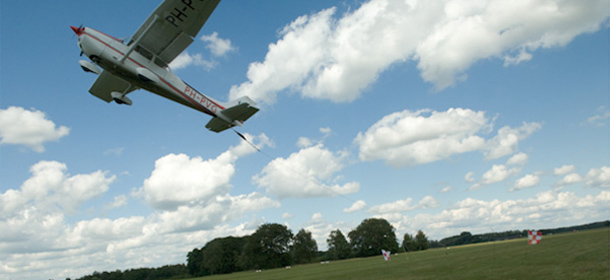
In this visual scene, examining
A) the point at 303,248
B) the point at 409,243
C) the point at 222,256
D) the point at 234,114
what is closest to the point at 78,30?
the point at 234,114

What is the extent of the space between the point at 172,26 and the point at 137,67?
8.19 feet

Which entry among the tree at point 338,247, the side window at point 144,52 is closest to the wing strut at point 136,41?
the side window at point 144,52

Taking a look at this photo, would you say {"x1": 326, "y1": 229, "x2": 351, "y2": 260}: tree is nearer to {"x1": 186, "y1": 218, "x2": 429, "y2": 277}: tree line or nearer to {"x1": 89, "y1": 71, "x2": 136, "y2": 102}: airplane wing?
{"x1": 186, "y1": 218, "x2": 429, "y2": 277}: tree line

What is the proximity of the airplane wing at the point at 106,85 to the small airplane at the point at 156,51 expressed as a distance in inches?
2.6

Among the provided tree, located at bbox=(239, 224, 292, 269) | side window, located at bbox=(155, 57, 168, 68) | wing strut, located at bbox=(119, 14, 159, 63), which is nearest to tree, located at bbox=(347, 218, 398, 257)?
tree, located at bbox=(239, 224, 292, 269)

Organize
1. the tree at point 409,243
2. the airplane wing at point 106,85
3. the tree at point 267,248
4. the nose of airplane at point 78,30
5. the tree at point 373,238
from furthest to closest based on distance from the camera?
the tree at point 409,243
the tree at point 373,238
the tree at point 267,248
the airplane wing at point 106,85
the nose of airplane at point 78,30

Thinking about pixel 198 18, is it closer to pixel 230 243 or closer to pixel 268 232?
pixel 268 232

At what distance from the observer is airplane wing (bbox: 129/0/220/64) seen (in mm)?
16500

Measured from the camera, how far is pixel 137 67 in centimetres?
1706

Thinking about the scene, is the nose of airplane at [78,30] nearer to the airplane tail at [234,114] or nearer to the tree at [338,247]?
the airplane tail at [234,114]

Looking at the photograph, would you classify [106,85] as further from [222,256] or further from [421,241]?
[421,241]

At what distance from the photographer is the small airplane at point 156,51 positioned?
16.3 meters

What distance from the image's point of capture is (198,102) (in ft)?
63.9

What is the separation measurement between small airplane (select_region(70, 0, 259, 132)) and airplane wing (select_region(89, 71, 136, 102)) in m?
0.07
